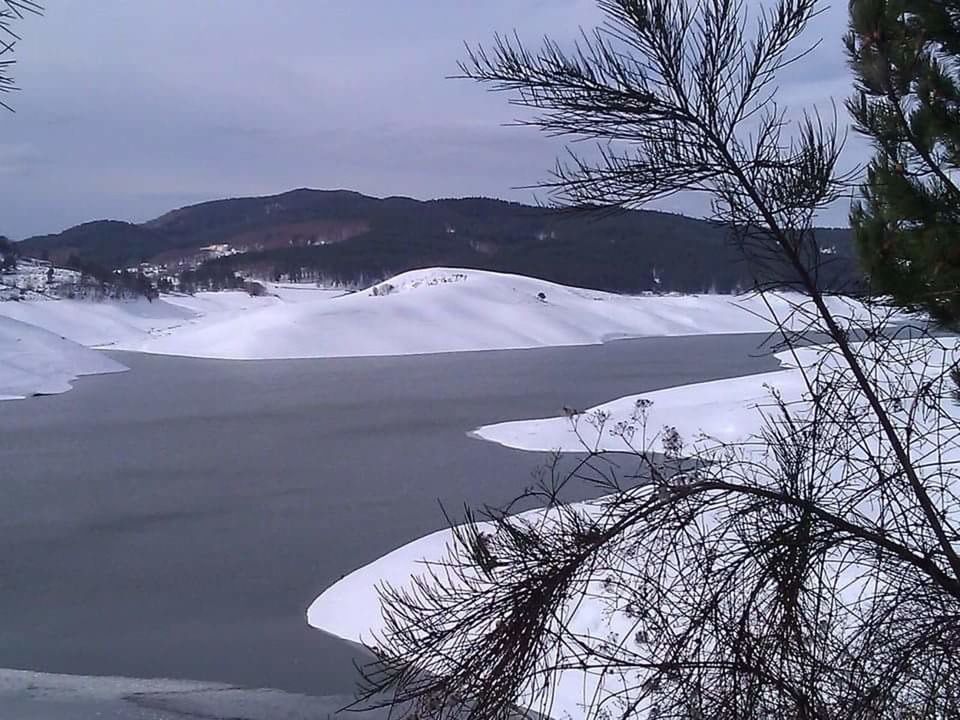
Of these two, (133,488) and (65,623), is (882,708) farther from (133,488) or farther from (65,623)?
(133,488)

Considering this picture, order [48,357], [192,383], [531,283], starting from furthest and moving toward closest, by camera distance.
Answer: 1. [531,283]
2. [48,357]
3. [192,383]

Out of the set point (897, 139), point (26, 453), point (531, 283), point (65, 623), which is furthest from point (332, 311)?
point (897, 139)

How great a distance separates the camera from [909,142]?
3.14 m

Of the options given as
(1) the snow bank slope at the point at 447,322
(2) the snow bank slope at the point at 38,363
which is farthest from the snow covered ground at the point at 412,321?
(2) the snow bank slope at the point at 38,363

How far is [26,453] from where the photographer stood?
1412 centimetres

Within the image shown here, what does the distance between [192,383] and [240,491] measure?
1306cm

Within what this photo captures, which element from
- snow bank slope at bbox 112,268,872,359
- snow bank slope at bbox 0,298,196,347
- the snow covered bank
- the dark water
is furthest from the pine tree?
snow bank slope at bbox 0,298,196,347

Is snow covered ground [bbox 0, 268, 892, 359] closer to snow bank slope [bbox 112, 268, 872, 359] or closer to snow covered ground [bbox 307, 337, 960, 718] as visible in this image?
snow bank slope [bbox 112, 268, 872, 359]

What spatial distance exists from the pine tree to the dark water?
13.7ft

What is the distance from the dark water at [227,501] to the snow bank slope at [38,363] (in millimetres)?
1218

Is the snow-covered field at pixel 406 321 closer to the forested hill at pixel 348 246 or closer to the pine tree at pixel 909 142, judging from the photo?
the forested hill at pixel 348 246

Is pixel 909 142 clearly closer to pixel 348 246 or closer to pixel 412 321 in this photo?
pixel 412 321

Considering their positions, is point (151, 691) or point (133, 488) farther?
point (133, 488)

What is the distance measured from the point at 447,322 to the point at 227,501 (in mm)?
26216
